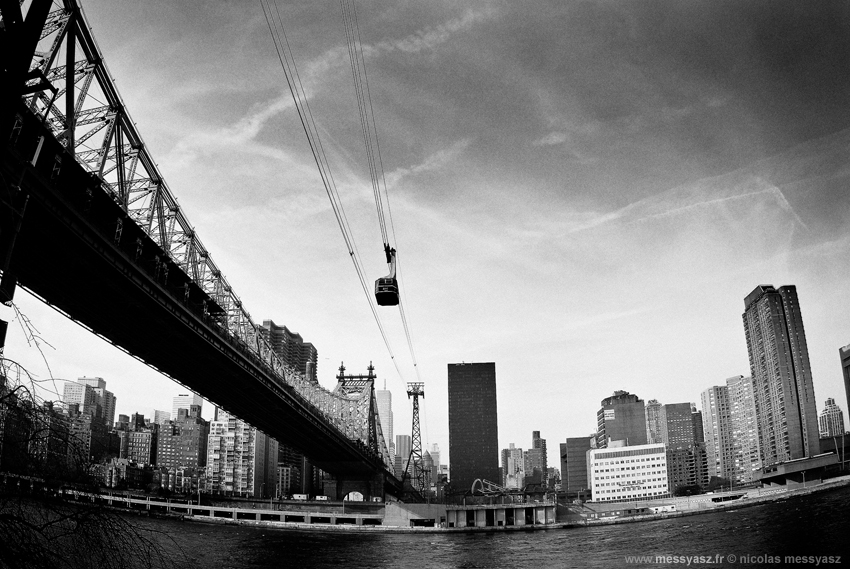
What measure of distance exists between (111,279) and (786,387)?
630 ft

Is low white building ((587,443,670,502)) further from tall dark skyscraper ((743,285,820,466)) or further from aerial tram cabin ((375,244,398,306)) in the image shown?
aerial tram cabin ((375,244,398,306))

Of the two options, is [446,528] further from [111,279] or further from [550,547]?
[111,279]

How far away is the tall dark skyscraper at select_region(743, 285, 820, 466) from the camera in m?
180

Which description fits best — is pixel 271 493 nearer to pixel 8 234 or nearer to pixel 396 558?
pixel 396 558

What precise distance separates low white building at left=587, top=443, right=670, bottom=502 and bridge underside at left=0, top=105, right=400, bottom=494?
117920 millimetres

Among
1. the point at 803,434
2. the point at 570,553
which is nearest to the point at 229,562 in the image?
the point at 570,553

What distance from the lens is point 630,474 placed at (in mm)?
165500

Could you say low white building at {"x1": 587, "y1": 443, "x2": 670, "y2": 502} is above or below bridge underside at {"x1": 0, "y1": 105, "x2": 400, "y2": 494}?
below

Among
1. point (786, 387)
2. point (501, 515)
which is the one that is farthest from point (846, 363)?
point (501, 515)

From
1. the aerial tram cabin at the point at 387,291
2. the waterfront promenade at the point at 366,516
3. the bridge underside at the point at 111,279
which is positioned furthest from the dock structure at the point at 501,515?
the aerial tram cabin at the point at 387,291

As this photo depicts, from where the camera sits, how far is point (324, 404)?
119m

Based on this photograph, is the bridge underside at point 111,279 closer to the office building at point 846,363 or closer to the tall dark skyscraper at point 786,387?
the office building at point 846,363

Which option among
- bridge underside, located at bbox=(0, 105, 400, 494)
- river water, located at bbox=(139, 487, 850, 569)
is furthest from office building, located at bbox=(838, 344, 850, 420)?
bridge underside, located at bbox=(0, 105, 400, 494)

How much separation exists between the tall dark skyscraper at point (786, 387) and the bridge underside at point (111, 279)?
15931 cm
